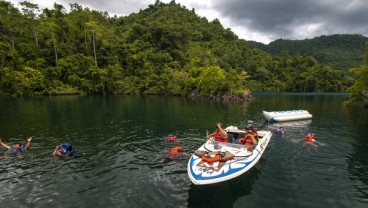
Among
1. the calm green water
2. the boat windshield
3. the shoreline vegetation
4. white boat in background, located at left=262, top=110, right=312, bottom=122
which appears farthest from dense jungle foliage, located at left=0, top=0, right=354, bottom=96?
the boat windshield

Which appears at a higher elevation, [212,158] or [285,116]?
[212,158]

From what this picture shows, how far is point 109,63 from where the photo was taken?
94.8 m

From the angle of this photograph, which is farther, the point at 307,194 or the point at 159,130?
the point at 159,130

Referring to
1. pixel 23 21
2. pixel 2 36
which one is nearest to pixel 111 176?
pixel 2 36

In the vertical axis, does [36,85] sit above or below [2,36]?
below

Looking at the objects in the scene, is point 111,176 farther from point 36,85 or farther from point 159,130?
point 36,85

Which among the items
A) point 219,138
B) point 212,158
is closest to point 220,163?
point 212,158

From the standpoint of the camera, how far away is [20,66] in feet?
237

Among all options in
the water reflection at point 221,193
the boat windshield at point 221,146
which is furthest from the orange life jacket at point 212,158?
the boat windshield at point 221,146

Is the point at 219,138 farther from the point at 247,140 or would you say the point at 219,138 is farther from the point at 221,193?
the point at 221,193

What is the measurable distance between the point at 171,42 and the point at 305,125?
91327 mm

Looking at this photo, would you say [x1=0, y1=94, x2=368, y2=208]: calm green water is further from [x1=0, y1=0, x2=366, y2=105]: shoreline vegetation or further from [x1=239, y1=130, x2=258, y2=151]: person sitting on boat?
[x1=0, y1=0, x2=366, y2=105]: shoreline vegetation

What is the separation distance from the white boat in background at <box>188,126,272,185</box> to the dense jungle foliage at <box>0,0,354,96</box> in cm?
5726

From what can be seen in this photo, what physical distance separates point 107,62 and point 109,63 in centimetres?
120
